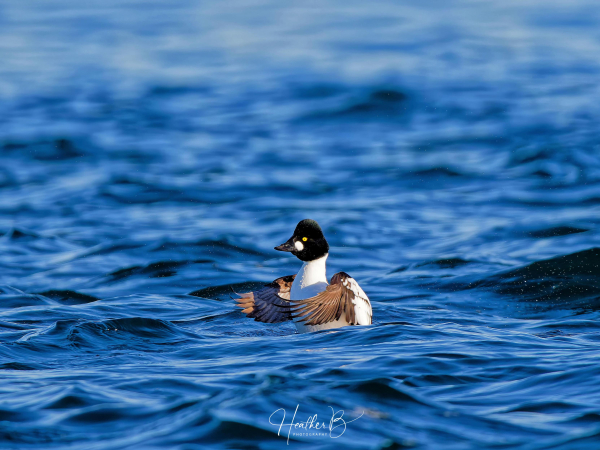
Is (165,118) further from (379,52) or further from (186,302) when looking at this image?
(186,302)

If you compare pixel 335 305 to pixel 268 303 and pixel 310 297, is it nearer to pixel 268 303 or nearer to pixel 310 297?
pixel 310 297

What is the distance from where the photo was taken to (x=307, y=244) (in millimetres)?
8656

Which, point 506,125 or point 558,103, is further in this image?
point 558,103

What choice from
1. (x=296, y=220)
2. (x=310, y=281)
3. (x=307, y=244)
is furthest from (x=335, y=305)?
(x=296, y=220)

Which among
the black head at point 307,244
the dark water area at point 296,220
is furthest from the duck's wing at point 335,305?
the black head at point 307,244

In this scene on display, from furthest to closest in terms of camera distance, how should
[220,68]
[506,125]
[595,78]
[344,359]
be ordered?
[220,68]
[595,78]
[506,125]
[344,359]

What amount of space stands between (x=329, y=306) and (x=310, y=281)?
0.62 m

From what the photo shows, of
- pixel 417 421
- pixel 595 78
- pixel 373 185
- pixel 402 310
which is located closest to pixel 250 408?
pixel 417 421

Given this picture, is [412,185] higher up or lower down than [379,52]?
lower down

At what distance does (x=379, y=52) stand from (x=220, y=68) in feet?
17.4

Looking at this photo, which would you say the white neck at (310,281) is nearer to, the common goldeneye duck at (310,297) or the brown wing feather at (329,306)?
the common goldeneye duck at (310,297)

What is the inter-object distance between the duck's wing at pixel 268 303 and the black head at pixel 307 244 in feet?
1.64

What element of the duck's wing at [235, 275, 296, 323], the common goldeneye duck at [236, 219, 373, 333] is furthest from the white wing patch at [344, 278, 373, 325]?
the duck's wing at [235, 275, 296, 323]

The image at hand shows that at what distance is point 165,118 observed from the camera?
73.7 ft
